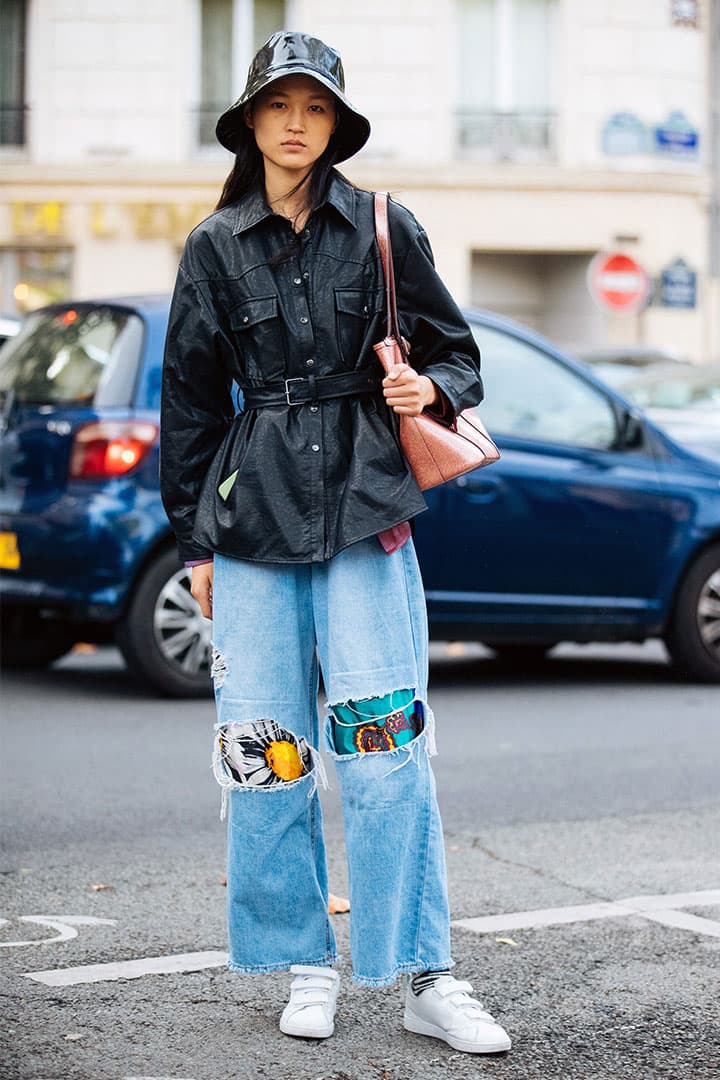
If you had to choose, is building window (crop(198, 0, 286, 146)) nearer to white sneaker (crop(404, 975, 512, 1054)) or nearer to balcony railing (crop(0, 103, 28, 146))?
balcony railing (crop(0, 103, 28, 146))

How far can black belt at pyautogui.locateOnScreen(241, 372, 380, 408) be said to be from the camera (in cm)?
349

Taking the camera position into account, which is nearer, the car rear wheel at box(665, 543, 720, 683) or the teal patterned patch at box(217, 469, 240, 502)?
the teal patterned patch at box(217, 469, 240, 502)

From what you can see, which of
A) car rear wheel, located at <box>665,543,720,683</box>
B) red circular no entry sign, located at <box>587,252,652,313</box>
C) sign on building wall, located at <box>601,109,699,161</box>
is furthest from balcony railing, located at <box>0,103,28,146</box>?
car rear wheel, located at <box>665,543,720,683</box>

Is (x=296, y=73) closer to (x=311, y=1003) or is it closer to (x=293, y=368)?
(x=293, y=368)

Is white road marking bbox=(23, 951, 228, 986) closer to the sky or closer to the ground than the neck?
closer to the ground

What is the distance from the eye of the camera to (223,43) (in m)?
23.4

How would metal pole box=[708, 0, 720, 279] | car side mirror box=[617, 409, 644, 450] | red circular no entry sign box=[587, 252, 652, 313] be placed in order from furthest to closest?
metal pole box=[708, 0, 720, 279] → red circular no entry sign box=[587, 252, 652, 313] → car side mirror box=[617, 409, 644, 450]

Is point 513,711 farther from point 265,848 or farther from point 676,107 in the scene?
point 676,107

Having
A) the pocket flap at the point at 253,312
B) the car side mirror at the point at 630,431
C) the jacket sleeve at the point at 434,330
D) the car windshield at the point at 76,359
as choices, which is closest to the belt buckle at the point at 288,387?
the pocket flap at the point at 253,312

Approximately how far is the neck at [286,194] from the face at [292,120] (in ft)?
0.05

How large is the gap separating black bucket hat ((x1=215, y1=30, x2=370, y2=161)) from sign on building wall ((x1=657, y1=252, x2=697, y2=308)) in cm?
2080

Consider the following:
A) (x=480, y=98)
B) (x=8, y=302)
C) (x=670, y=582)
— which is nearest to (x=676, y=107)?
(x=480, y=98)

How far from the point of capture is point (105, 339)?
780 cm

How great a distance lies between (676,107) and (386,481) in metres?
22.0
